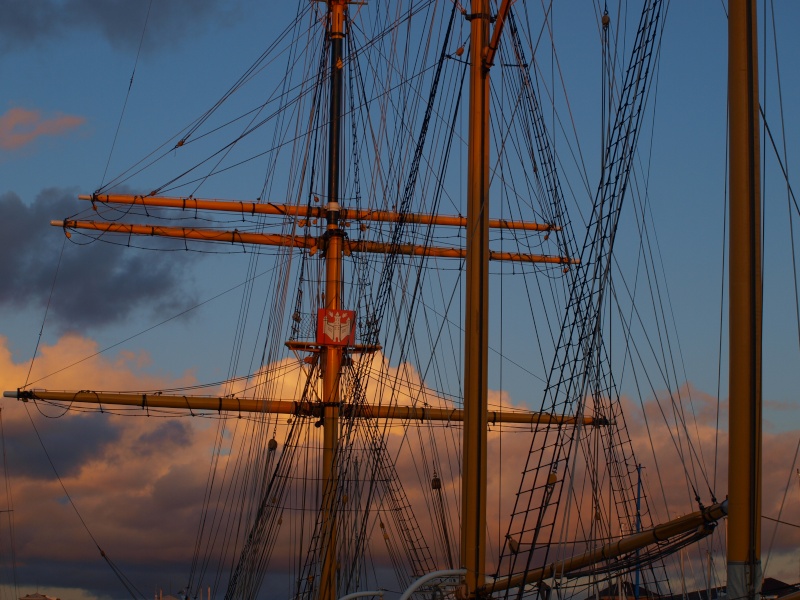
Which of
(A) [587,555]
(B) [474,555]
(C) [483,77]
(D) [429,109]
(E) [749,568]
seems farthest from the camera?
(D) [429,109]

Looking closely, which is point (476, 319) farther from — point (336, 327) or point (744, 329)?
point (336, 327)

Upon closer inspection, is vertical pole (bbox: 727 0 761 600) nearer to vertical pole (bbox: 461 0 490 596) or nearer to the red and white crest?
vertical pole (bbox: 461 0 490 596)

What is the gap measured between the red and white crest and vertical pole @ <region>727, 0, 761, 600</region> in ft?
79.4

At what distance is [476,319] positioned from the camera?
1612cm

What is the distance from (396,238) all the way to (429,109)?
11.8 feet

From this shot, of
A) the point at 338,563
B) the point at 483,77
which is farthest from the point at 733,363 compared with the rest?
the point at 338,563

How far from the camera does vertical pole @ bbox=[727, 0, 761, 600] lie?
950 centimetres

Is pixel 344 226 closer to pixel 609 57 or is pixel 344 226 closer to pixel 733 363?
pixel 609 57

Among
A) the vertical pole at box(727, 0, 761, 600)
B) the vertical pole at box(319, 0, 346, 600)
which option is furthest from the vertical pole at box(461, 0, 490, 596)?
the vertical pole at box(319, 0, 346, 600)

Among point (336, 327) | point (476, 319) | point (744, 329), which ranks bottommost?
point (744, 329)

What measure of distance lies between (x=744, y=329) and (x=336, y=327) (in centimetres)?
2495

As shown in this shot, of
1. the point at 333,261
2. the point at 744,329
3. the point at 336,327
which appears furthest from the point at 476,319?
the point at 333,261

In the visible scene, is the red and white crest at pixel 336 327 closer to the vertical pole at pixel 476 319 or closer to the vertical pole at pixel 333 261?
the vertical pole at pixel 333 261

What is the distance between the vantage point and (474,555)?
585 inches
